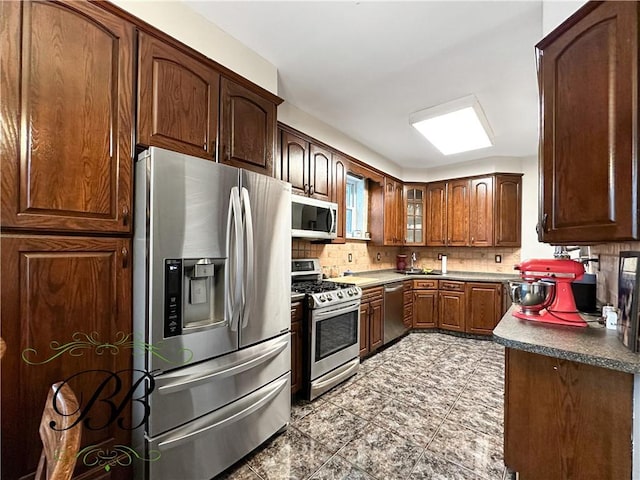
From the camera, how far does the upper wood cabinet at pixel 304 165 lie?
2.79m

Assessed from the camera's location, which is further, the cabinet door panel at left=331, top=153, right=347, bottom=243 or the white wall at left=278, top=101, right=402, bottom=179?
the cabinet door panel at left=331, top=153, right=347, bottom=243

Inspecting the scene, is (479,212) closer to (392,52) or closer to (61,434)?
(392,52)

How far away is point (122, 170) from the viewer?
1448 millimetres

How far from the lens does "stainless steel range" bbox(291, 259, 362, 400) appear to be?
8.19 ft

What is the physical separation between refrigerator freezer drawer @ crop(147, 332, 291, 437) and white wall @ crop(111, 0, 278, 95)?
1843 mm

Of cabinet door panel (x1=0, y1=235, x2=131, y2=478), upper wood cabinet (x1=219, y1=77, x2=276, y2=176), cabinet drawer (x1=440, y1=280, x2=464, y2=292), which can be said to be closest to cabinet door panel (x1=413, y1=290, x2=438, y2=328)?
cabinet drawer (x1=440, y1=280, x2=464, y2=292)

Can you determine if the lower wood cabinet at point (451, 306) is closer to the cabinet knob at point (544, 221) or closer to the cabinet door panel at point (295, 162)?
the cabinet door panel at point (295, 162)

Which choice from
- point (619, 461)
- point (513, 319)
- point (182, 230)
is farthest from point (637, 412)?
point (182, 230)

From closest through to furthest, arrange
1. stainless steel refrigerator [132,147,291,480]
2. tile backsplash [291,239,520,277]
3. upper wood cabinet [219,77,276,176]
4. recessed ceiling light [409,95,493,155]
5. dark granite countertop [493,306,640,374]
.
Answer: dark granite countertop [493,306,640,374] < stainless steel refrigerator [132,147,291,480] < upper wood cabinet [219,77,276,176] < recessed ceiling light [409,95,493,155] < tile backsplash [291,239,520,277]

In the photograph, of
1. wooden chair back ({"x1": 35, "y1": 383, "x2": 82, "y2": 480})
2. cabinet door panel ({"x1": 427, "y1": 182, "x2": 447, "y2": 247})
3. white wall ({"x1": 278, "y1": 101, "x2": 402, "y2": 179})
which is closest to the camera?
wooden chair back ({"x1": 35, "y1": 383, "x2": 82, "y2": 480})

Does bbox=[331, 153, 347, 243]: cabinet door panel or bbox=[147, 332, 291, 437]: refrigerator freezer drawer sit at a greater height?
bbox=[331, 153, 347, 243]: cabinet door panel

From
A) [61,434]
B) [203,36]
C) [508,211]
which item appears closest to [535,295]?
[61,434]

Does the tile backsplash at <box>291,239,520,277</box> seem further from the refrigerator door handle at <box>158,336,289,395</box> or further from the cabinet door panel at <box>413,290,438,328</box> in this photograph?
the refrigerator door handle at <box>158,336,289,395</box>

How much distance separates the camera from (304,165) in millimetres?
3016
